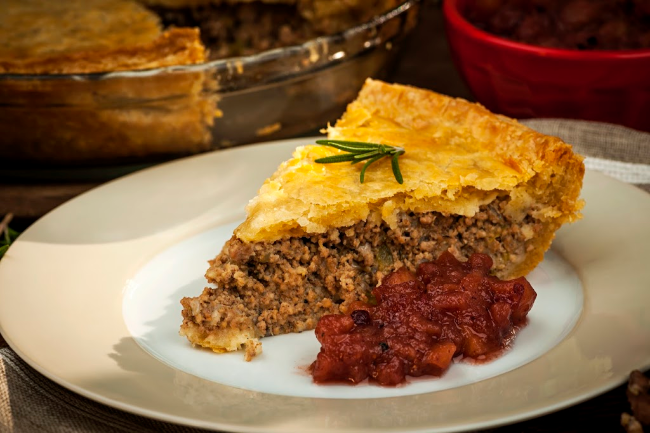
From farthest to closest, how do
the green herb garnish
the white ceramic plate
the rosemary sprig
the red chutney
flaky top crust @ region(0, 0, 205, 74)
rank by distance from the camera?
flaky top crust @ region(0, 0, 205, 74)
the green herb garnish
the rosemary sprig
the red chutney
the white ceramic plate

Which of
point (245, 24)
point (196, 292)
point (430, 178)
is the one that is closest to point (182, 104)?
point (196, 292)

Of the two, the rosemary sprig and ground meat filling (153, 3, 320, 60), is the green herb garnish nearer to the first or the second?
the rosemary sprig

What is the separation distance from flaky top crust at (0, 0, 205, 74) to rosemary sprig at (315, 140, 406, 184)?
1592 mm

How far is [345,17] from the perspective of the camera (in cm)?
585

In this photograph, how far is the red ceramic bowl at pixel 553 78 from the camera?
14.5 feet

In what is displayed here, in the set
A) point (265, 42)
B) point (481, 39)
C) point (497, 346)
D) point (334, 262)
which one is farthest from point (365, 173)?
point (265, 42)

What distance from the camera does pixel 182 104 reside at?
4.41 m

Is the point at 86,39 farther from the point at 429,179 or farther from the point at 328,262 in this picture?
the point at 429,179

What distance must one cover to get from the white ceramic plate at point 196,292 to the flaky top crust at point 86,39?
36.5 inches

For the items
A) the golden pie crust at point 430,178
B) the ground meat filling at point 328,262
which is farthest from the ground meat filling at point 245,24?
the ground meat filling at point 328,262

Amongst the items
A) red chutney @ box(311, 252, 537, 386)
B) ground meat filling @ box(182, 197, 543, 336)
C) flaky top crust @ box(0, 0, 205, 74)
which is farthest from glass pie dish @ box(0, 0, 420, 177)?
red chutney @ box(311, 252, 537, 386)

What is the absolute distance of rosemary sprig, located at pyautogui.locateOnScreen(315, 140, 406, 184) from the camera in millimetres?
3520

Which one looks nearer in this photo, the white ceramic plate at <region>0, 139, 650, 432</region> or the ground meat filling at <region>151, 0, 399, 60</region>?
the white ceramic plate at <region>0, 139, 650, 432</region>

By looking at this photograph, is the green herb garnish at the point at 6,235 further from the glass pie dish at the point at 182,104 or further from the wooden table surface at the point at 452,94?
the glass pie dish at the point at 182,104
